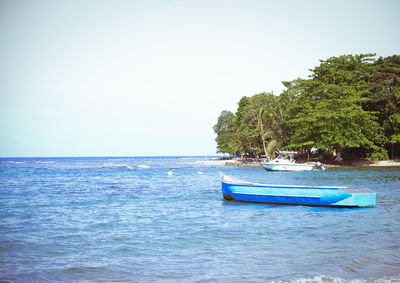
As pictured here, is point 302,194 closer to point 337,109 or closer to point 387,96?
point 337,109

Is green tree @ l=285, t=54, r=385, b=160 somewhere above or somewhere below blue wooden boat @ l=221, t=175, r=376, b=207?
above

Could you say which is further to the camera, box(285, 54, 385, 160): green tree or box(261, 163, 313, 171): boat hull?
box(285, 54, 385, 160): green tree

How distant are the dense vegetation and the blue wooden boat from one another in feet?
116

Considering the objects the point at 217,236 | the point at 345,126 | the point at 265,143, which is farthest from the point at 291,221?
the point at 265,143

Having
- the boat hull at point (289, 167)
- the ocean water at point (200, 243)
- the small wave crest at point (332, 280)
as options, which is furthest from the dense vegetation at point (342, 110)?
the small wave crest at point (332, 280)

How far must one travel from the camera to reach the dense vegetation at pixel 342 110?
50.3 m

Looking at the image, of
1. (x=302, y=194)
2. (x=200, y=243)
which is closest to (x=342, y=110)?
(x=302, y=194)

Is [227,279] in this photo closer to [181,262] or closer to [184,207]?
[181,262]

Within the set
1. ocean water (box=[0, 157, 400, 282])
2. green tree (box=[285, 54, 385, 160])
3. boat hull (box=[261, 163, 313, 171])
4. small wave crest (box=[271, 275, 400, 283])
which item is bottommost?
ocean water (box=[0, 157, 400, 282])

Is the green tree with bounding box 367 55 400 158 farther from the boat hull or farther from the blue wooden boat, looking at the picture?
the blue wooden boat

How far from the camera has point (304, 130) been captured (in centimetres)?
5375

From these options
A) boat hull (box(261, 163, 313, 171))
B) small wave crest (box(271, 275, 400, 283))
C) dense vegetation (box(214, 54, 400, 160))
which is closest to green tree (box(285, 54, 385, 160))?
dense vegetation (box(214, 54, 400, 160))

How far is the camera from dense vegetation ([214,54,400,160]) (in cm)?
→ 5028

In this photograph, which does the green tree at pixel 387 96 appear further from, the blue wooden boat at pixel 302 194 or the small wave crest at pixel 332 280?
the small wave crest at pixel 332 280
